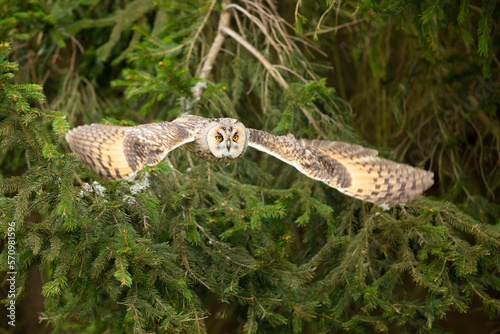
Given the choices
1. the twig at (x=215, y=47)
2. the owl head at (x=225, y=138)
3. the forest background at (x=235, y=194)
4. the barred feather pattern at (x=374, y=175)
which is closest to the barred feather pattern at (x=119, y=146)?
the forest background at (x=235, y=194)

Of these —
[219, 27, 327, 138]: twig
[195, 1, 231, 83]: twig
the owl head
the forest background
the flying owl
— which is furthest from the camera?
[195, 1, 231, 83]: twig

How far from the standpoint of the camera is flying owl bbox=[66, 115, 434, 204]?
3.19 meters

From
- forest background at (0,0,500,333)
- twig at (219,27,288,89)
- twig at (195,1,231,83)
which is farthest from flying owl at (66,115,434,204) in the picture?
twig at (195,1,231,83)

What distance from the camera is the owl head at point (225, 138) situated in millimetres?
3766

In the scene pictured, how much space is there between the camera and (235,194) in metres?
4.04

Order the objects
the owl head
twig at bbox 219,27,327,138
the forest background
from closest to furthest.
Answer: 1. the forest background
2. the owl head
3. twig at bbox 219,27,327,138

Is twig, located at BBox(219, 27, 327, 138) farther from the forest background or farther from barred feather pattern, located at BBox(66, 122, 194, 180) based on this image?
barred feather pattern, located at BBox(66, 122, 194, 180)

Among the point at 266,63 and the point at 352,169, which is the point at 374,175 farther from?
the point at 266,63

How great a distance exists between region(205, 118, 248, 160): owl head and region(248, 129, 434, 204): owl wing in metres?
0.09

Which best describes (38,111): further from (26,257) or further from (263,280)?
(263,280)

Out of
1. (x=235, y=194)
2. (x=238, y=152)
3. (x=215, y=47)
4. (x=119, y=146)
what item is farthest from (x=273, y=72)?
(x=119, y=146)

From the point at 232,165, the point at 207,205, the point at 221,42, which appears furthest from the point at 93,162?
the point at 221,42

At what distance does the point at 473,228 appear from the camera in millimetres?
3764

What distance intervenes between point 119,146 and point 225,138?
793 mm
